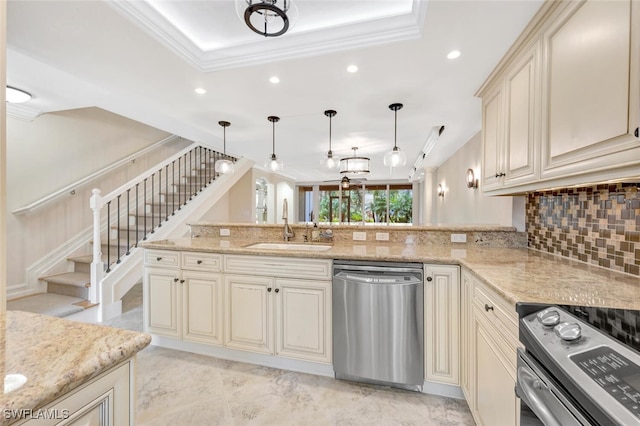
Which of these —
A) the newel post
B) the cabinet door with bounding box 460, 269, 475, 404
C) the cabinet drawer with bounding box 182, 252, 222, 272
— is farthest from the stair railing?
the cabinet door with bounding box 460, 269, 475, 404

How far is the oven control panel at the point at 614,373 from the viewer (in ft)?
1.88

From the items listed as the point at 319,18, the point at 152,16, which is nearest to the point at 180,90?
the point at 152,16

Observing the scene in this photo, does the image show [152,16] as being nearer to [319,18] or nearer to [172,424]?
[319,18]

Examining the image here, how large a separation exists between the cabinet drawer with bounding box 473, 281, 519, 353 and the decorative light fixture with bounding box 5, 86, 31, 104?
14.0 feet

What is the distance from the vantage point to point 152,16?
1762 mm

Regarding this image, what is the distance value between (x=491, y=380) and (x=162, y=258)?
8.32ft

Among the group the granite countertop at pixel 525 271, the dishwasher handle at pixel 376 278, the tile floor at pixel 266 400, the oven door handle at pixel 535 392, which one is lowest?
the tile floor at pixel 266 400

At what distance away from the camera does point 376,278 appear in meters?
1.93

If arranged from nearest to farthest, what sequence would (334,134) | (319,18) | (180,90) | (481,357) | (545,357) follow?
(545,357)
(481,357)
(319,18)
(180,90)
(334,134)

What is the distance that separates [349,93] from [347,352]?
2259mm

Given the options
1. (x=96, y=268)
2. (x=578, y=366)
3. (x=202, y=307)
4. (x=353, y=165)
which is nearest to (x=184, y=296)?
(x=202, y=307)

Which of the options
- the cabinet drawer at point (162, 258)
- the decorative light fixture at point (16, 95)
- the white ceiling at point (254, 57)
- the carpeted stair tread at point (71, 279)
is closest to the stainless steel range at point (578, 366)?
the white ceiling at point (254, 57)

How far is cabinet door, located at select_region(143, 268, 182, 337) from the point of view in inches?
95.5

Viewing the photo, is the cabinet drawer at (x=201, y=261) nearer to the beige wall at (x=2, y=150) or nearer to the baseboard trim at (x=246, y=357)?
the baseboard trim at (x=246, y=357)
